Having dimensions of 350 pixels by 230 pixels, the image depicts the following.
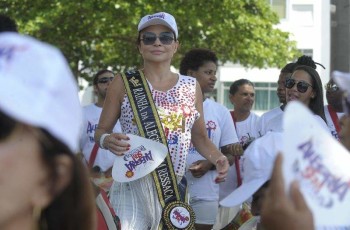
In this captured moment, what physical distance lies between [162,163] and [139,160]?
201mm

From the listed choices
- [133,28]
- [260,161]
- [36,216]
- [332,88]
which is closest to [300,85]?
[332,88]

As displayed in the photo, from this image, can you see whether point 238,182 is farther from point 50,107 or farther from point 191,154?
point 50,107

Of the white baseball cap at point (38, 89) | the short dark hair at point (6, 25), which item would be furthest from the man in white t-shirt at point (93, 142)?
the white baseball cap at point (38, 89)

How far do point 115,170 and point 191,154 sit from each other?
71.3 inches

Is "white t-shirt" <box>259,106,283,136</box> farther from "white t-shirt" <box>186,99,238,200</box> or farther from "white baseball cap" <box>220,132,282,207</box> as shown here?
"white baseball cap" <box>220,132,282,207</box>

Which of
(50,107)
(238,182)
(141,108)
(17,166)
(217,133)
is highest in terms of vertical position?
(50,107)

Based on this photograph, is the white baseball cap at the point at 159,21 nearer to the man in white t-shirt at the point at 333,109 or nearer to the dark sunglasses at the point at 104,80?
the man in white t-shirt at the point at 333,109

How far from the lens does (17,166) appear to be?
226cm

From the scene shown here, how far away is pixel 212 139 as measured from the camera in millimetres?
7895

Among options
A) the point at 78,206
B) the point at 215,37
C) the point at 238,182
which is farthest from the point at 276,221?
the point at 215,37

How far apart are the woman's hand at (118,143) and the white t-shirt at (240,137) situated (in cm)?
297

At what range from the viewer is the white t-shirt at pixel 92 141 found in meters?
8.74

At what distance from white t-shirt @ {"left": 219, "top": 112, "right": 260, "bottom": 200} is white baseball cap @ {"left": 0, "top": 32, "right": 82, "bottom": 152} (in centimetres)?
643

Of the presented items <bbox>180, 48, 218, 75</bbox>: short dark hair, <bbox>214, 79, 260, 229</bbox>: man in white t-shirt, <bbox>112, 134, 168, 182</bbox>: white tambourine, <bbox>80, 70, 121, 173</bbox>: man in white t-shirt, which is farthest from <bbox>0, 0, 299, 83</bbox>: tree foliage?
<bbox>112, 134, 168, 182</bbox>: white tambourine
